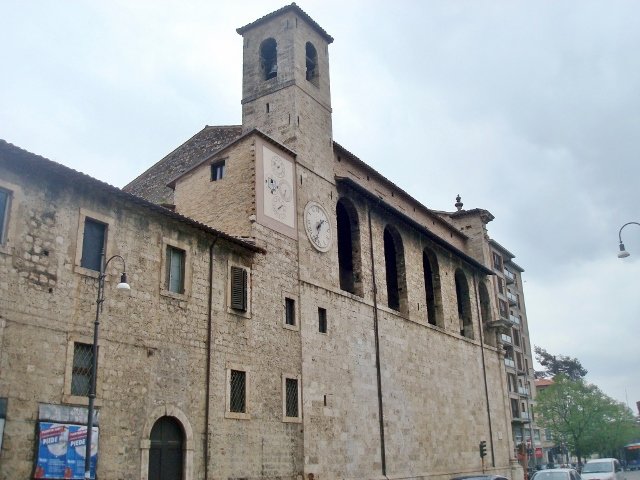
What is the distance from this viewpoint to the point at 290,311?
19.7 meters

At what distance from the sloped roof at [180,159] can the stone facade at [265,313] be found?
13 centimetres

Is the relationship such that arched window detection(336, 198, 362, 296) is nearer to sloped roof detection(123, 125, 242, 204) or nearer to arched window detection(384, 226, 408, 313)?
arched window detection(384, 226, 408, 313)

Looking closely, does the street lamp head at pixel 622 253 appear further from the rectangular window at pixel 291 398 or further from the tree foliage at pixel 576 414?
the tree foliage at pixel 576 414

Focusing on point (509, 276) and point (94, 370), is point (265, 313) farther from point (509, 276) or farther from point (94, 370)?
point (509, 276)

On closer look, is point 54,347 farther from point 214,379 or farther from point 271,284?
point 271,284

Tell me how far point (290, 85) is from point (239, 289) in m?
8.68

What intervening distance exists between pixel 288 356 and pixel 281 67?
10540 millimetres

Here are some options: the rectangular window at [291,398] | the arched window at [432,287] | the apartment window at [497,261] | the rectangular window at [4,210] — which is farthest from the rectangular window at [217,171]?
the apartment window at [497,261]

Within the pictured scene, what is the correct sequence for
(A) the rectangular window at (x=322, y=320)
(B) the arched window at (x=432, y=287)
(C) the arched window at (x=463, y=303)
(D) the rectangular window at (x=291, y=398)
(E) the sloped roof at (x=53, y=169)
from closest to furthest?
(E) the sloped roof at (x=53, y=169) → (D) the rectangular window at (x=291, y=398) → (A) the rectangular window at (x=322, y=320) → (B) the arched window at (x=432, y=287) → (C) the arched window at (x=463, y=303)

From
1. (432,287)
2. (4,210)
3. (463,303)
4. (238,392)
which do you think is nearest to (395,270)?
(432,287)

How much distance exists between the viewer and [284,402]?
18.2 m

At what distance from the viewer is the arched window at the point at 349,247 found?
24047 millimetres

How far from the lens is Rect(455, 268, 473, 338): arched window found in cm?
3319

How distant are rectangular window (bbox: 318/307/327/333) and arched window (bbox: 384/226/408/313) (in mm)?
6074
